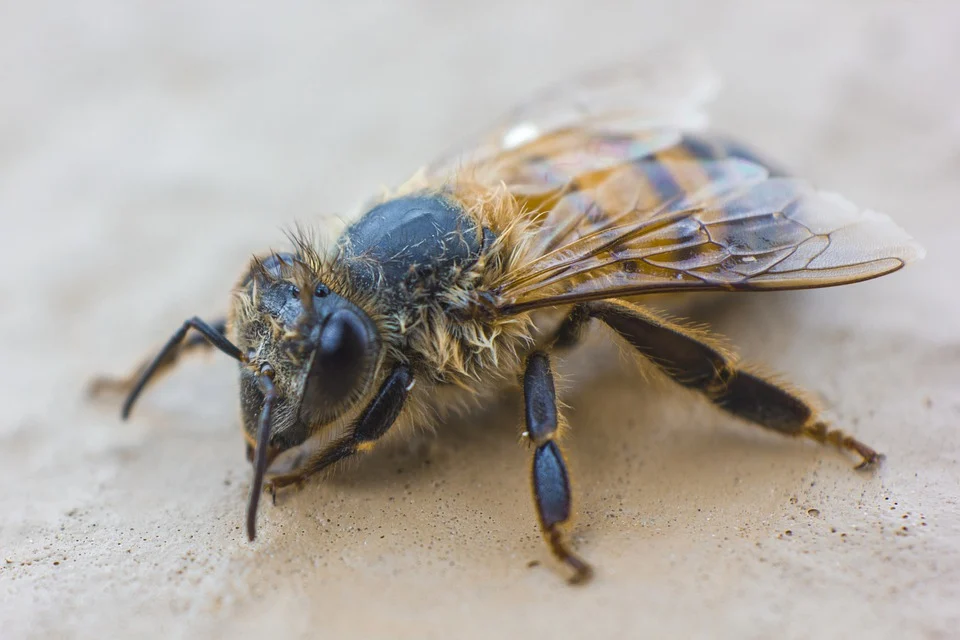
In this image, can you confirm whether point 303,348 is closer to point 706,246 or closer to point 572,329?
point 572,329

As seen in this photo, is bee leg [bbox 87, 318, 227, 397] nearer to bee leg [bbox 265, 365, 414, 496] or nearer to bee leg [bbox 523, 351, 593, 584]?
bee leg [bbox 265, 365, 414, 496]

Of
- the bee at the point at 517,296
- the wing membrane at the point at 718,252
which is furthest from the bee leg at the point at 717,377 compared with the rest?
the wing membrane at the point at 718,252

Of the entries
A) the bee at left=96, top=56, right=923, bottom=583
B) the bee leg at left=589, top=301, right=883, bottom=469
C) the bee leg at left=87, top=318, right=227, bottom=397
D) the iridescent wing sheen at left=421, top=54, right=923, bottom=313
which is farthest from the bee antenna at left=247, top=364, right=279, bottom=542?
the bee leg at left=589, top=301, right=883, bottom=469

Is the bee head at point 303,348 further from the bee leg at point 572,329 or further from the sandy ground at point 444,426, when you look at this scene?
the bee leg at point 572,329

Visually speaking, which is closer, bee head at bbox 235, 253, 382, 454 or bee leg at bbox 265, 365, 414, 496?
bee head at bbox 235, 253, 382, 454

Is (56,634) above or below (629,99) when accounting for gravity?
below

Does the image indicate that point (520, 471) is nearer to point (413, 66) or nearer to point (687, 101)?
point (687, 101)

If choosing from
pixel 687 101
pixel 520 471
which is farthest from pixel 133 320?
pixel 687 101
